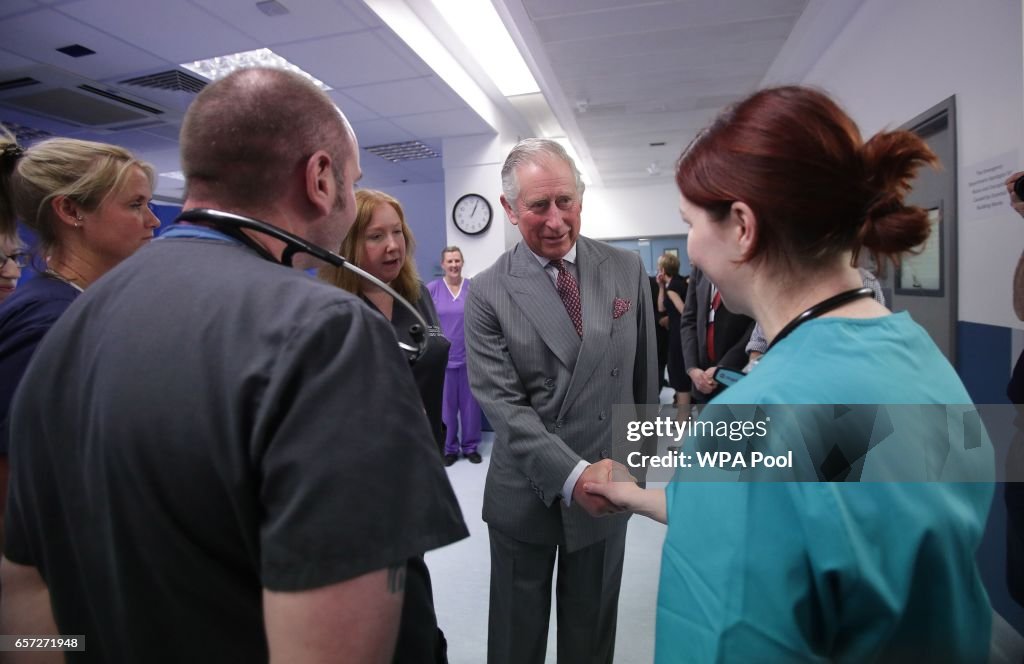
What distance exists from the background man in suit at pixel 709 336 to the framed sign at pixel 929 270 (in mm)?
664

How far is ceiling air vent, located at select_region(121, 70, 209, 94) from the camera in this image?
3.51 metres

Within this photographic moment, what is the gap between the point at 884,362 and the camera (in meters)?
0.60

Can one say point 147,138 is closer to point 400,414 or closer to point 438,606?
point 438,606

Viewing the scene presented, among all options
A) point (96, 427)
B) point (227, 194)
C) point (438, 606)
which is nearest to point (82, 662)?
point (96, 427)

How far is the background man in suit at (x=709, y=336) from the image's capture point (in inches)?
96.5

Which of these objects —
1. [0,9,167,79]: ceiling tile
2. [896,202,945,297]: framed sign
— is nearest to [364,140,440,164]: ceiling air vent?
[0,9,167,79]: ceiling tile

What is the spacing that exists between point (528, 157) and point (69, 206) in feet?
3.65

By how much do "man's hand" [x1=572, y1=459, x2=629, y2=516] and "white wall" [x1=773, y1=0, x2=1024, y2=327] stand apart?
4.51 feet

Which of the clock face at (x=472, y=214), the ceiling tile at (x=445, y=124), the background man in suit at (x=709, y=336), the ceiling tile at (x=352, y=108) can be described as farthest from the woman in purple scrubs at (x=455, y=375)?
the background man in suit at (x=709, y=336)

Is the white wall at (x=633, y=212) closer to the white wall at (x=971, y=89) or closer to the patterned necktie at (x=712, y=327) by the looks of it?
the white wall at (x=971, y=89)

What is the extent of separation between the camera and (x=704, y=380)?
270 centimetres

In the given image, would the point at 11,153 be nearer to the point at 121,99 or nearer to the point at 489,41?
the point at 489,41

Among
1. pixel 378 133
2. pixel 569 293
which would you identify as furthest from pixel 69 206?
pixel 378 133

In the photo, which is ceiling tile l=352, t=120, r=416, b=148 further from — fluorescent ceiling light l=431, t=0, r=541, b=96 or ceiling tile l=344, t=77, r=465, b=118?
fluorescent ceiling light l=431, t=0, r=541, b=96
